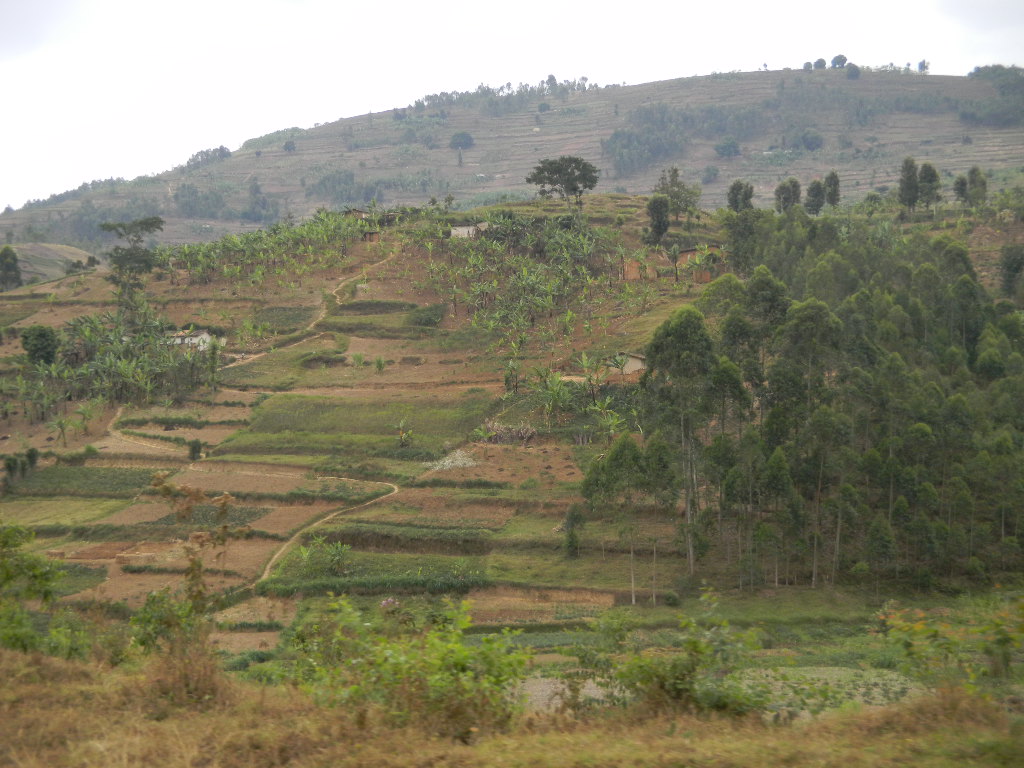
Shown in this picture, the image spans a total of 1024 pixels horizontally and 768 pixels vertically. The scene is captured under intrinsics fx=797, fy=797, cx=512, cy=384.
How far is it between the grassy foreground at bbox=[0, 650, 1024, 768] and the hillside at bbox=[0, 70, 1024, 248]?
104171mm

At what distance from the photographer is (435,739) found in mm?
7199

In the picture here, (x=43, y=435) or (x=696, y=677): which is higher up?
(x=696, y=677)

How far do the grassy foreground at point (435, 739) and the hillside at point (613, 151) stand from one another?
10417 centimetres

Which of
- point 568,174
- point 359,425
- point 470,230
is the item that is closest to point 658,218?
point 568,174

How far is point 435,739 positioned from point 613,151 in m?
148

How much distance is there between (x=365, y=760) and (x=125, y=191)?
16969 cm

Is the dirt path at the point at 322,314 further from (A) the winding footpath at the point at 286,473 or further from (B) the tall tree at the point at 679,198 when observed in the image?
(B) the tall tree at the point at 679,198

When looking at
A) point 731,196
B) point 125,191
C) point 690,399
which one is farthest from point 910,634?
point 125,191

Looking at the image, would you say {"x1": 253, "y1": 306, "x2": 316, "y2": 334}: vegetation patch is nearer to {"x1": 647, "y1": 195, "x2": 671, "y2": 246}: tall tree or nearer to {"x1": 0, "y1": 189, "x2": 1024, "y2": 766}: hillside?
{"x1": 0, "y1": 189, "x2": 1024, "y2": 766}: hillside

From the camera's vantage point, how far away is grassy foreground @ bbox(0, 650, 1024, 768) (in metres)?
6.78

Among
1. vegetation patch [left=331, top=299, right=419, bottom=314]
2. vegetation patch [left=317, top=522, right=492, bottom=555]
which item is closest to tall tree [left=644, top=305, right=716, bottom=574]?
vegetation patch [left=317, top=522, right=492, bottom=555]

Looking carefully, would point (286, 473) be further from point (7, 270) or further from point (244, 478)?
point (7, 270)

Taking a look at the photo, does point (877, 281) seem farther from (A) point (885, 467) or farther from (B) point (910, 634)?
(B) point (910, 634)

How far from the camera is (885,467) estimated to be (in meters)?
23.2
